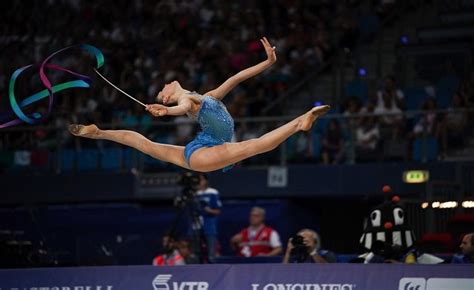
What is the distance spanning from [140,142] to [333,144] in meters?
5.64

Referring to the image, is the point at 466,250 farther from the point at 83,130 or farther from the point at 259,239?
the point at 83,130

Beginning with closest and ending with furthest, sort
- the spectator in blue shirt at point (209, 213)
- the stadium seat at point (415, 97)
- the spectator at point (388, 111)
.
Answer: the spectator in blue shirt at point (209, 213) → the spectator at point (388, 111) → the stadium seat at point (415, 97)

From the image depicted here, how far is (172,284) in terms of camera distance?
9453 mm

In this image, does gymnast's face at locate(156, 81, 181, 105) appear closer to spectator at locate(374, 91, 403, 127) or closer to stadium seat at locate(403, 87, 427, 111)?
spectator at locate(374, 91, 403, 127)

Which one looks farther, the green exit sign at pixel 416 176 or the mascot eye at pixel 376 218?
the green exit sign at pixel 416 176

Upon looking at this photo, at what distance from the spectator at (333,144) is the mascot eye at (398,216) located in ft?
13.6

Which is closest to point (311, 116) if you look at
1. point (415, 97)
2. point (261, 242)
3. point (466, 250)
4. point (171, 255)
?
point (466, 250)

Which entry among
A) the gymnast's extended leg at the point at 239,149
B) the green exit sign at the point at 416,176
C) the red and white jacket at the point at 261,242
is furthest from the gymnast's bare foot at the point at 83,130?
the green exit sign at the point at 416,176

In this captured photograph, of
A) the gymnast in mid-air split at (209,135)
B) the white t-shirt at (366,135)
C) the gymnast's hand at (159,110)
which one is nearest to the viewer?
the gymnast's hand at (159,110)

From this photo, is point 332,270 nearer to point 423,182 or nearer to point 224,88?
point 224,88

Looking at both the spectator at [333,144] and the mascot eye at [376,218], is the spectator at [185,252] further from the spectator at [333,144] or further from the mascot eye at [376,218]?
the spectator at [333,144]

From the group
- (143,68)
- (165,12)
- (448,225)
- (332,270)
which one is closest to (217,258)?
(448,225)

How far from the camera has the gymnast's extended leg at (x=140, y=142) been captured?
953 cm

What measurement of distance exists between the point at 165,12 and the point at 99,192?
13.8ft
